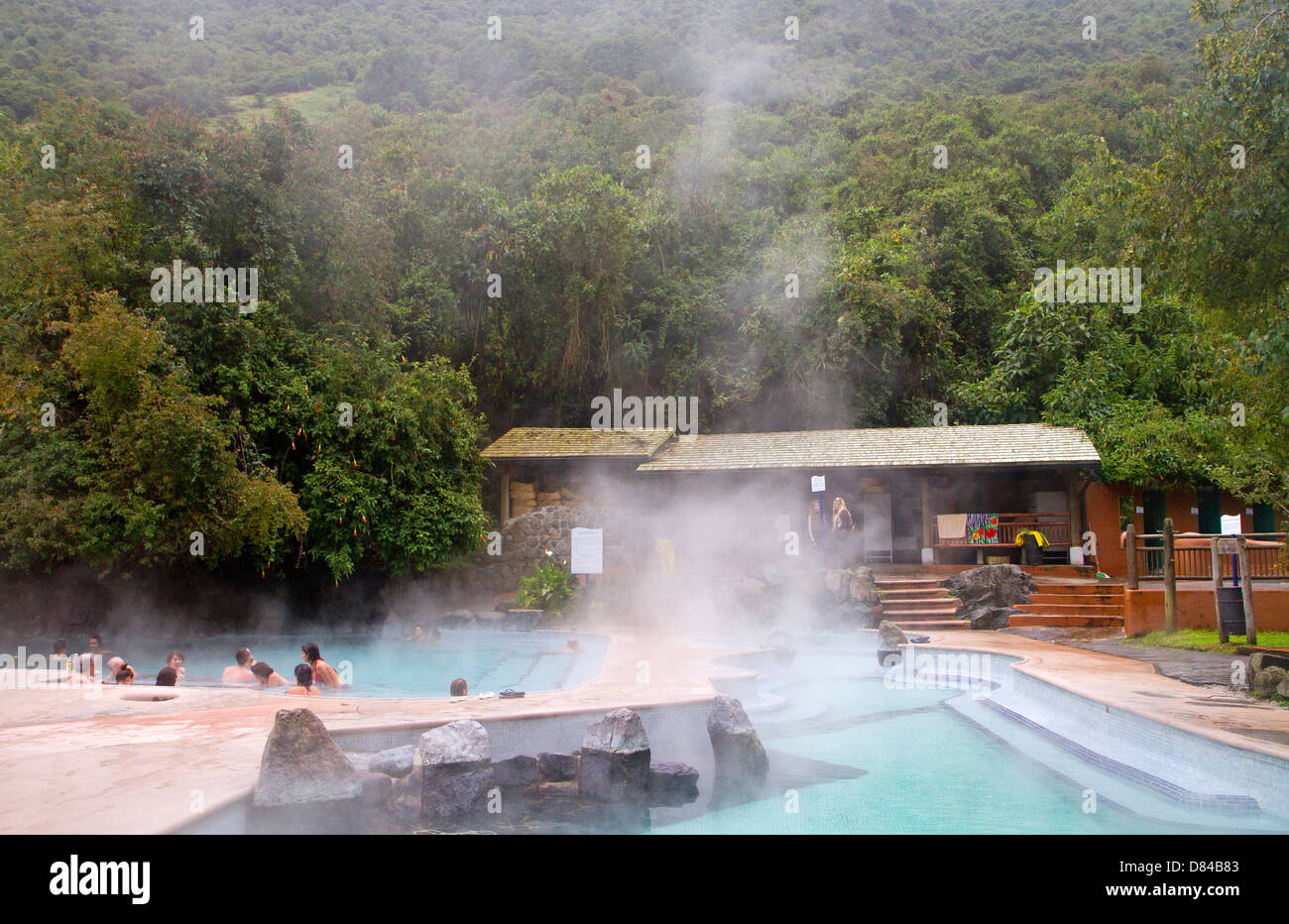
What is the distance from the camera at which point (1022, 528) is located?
19000 mm

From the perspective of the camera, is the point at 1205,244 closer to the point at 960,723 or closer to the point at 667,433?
the point at 960,723

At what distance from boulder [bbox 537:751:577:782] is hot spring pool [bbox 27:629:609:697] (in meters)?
5.57

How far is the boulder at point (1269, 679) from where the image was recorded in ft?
25.9

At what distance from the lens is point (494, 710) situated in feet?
22.5

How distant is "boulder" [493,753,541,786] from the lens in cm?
632

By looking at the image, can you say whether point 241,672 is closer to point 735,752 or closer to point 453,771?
point 453,771

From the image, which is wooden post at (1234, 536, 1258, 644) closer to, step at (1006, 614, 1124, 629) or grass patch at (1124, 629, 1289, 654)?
grass patch at (1124, 629, 1289, 654)

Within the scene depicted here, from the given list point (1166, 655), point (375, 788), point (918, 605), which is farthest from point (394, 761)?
point (918, 605)

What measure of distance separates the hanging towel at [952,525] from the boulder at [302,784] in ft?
52.2

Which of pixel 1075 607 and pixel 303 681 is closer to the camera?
pixel 303 681

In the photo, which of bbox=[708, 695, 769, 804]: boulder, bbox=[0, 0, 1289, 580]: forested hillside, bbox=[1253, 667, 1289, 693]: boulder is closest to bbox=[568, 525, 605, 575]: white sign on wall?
bbox=[0, 0, 1289, 580]: forested hillside

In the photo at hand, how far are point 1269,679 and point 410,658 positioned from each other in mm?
11500

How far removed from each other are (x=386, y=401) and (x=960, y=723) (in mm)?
11810


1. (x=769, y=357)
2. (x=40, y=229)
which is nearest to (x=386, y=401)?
(x=40, y=229)
